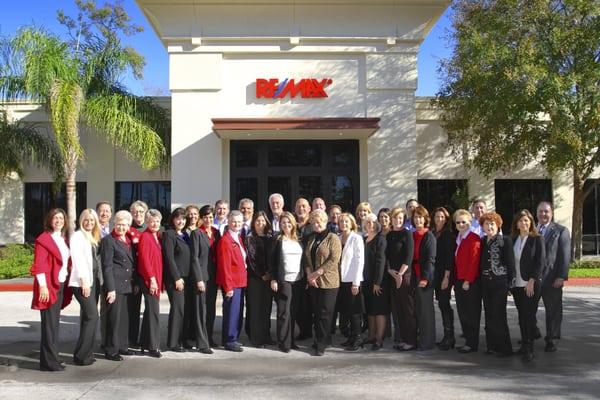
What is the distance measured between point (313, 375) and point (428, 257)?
85.5 inches

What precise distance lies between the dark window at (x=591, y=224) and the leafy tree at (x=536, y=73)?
5849 mm

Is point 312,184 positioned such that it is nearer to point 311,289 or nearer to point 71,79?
point 71,79

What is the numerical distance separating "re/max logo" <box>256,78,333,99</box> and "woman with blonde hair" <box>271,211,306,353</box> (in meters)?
9.32

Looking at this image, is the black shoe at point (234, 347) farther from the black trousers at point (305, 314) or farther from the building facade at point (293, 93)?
the building facade at point (293, 93)

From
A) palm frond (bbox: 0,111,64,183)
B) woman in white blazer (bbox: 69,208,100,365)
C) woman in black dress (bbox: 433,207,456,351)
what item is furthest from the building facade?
woman in white blazer (bbox: 69,208,100,365)

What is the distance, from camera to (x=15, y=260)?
16375 millimetres

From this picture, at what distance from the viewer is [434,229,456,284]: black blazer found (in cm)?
727

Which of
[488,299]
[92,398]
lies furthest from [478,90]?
[92,398]

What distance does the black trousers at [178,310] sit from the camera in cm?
708

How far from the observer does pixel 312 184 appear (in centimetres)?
1681

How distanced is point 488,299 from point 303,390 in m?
2.77

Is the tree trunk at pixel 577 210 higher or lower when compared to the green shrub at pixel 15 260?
higher

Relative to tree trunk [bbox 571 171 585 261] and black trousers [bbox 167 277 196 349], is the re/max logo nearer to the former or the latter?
tree trunk [bbox 571 171 585 261]

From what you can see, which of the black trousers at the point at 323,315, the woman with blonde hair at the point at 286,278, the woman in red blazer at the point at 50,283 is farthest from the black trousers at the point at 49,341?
the black trousers at the point at 323,315
